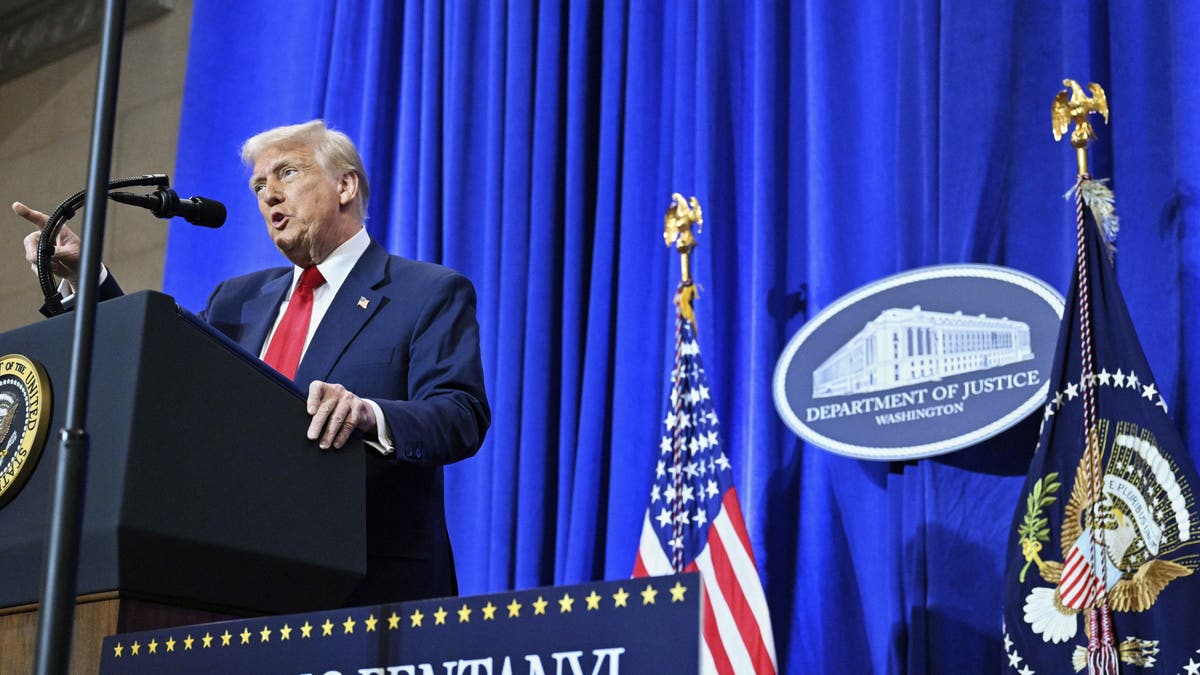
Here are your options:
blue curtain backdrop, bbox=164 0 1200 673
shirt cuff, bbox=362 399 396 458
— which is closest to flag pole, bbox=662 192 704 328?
blue curtain backdrop, bbox=164 0 1200 673

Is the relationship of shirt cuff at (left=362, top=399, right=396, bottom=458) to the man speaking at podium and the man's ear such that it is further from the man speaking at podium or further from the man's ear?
the man's ear

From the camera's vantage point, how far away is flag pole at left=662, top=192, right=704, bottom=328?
3.79 meters

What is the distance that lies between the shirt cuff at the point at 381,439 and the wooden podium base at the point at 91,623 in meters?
0.32

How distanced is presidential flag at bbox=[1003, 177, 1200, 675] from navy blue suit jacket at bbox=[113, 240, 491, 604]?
1.37 m

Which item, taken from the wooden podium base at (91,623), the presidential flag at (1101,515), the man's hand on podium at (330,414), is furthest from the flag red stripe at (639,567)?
the wooden podium base at (91,623)

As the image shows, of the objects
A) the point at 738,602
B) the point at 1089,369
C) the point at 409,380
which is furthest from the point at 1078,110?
Result: the point at 409,380

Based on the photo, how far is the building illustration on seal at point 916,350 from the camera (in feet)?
11.7

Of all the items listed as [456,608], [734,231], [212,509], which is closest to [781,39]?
[734,231]

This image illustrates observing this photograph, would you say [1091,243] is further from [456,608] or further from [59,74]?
[59,74]

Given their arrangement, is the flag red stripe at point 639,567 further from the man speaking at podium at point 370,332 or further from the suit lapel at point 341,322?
the suit lapel at point 341,322

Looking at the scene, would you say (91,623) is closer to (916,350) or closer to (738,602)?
(738,602)

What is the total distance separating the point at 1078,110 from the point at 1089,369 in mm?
592

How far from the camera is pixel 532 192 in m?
4.57

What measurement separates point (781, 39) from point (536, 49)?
0.89 metres
